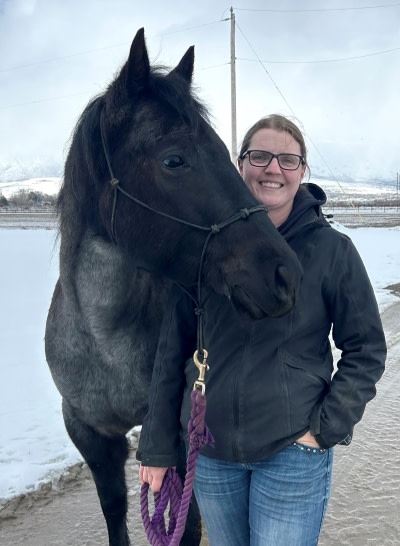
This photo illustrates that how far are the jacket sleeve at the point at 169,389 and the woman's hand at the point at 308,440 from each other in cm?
48

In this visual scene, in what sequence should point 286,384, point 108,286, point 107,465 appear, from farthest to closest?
point 107,465 < point 108,286 < point 286,384

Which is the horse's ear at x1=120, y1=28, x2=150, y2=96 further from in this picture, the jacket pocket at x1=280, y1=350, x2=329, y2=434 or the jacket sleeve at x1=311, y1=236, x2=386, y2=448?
the jacket pocket at x1=280, y1=350, x2=329, y2=434

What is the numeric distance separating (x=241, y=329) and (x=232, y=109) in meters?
14.1

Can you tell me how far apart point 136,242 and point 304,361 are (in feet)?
2.60

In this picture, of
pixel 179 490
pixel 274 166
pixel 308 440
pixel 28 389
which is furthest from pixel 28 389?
pixel 274 166

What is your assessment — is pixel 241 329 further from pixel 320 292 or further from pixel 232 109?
pixel 232 109

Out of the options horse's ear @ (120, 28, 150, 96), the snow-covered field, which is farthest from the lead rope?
the snow-covered field

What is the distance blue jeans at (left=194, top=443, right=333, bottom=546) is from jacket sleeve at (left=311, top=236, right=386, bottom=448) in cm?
12

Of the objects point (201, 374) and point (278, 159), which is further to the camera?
point (278, 159)

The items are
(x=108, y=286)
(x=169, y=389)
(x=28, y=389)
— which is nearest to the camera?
Answer: (x=169, y=389)

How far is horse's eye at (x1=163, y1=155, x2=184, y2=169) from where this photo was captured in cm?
178

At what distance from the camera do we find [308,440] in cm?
A: 160

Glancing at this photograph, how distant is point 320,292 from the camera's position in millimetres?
1606

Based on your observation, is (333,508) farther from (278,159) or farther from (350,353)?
(278,159)
